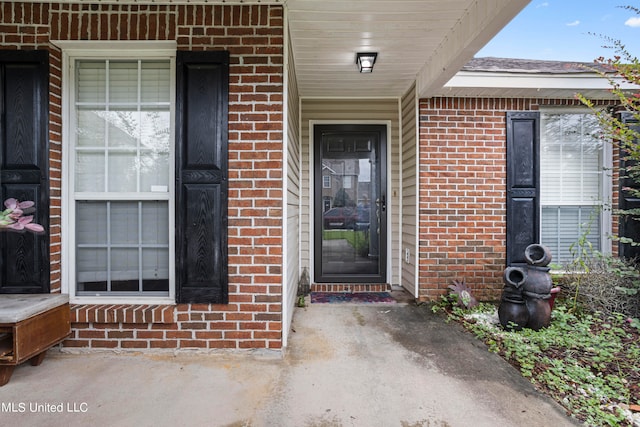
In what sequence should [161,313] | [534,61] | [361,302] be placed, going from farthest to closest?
[534,61] → [361,302] → [161,313]

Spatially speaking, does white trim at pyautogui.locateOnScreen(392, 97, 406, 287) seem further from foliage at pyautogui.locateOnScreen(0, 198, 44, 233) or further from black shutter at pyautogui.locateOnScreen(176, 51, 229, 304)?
foliage at pyautogui.locateOnScreen(0, 198, 44, 233)

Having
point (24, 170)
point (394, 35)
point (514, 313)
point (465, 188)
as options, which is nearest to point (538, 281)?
point (514, 313)

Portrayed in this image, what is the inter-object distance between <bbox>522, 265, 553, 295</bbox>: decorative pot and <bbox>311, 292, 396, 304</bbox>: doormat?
134 cm

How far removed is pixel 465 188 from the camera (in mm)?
3582

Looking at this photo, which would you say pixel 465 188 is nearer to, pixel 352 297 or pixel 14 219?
pixel 352 297

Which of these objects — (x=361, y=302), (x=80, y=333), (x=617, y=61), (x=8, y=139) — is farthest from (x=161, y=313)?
(x=617, y=61)

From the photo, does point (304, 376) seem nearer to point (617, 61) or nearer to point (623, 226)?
point (617, 61)

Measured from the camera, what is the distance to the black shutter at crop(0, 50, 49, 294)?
2.25m

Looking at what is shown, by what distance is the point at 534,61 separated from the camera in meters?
3.97

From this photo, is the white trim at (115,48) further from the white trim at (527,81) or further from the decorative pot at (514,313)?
the decorative pot at (514,313)

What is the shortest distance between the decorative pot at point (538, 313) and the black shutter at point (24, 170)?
387 cm

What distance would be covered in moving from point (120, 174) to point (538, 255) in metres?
3.64

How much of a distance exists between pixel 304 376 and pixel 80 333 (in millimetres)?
1676

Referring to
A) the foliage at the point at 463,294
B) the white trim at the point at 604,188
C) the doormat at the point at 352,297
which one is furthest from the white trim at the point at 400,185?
the white trim at the point at 604,188
